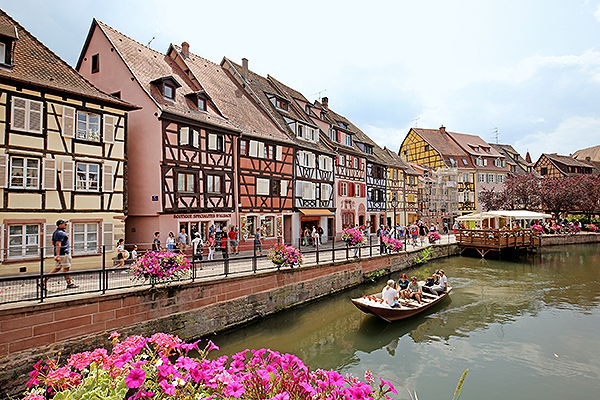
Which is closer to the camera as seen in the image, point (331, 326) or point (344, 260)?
point (331, 326)

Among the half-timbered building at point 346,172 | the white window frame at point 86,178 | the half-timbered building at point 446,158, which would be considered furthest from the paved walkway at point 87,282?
the half-timbered building at point 446,158

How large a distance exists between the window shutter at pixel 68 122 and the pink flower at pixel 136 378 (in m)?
14.1

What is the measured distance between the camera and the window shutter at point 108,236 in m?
14.3

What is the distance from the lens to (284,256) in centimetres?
1302

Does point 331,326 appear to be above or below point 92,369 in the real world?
below

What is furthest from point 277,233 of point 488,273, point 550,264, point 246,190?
point 550,264

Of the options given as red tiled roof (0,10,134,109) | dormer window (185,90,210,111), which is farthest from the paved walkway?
dormer window (185,90,210,111)

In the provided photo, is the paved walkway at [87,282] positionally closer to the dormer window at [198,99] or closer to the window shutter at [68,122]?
the window shutter at [68,122]

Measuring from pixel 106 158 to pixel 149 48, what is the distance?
10.2 meters

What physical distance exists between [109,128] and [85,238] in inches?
189

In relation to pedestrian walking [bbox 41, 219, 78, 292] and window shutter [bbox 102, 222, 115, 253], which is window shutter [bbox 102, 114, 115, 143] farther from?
pedestrian walking [bbox 41, 219, 78, 292]

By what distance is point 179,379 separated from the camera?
8.06 ft

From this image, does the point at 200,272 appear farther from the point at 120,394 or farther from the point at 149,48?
the point at 149,48

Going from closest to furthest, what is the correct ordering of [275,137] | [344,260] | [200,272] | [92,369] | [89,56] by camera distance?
[92,369], [200,272], [344,260], [89,56], [275,137]
